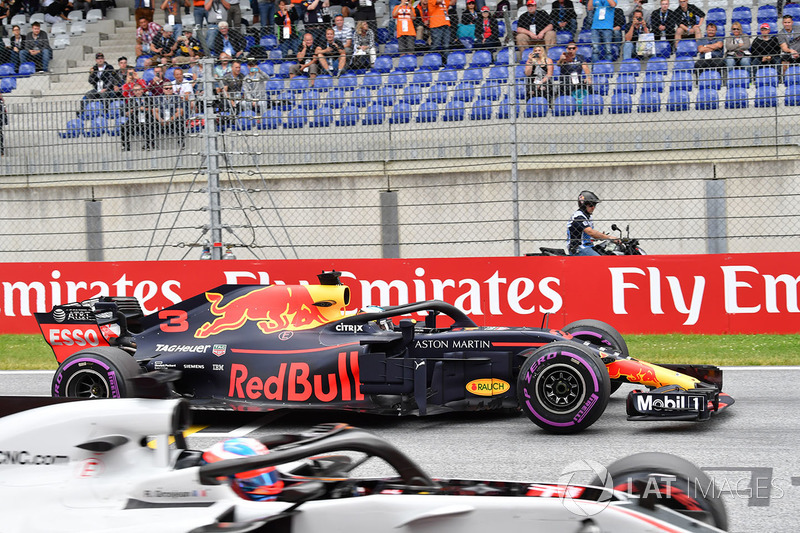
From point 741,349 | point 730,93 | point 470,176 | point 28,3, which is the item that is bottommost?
point 741,349

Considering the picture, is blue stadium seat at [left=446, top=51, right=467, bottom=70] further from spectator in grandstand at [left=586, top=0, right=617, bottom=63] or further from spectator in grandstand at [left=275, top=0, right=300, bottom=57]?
spectator in grandstand at [left=275, top=0, right=300, bottom=57]

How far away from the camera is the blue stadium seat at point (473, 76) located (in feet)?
41.6

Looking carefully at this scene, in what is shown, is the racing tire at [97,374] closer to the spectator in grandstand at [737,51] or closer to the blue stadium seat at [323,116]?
the blue stadium seat at [323,116]

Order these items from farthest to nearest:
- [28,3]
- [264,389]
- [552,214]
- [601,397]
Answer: [28,3] → [552,214] → [264,389] → [601,397]

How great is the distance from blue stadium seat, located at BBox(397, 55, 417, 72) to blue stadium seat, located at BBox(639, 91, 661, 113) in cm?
444

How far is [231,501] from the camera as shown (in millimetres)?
3748

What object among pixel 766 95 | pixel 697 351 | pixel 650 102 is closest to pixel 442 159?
pixel 650 102

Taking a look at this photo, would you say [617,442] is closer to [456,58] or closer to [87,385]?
[87,385]

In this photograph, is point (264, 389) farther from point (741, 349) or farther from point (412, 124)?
point (412, 124)

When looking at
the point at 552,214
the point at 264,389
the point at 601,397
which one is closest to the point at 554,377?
the point at 601,397

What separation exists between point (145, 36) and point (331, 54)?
582cm

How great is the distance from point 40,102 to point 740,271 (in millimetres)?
9611

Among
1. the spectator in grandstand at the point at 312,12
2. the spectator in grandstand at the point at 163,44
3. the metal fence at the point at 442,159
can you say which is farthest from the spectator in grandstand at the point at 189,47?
the metal fence at the point at 442,159

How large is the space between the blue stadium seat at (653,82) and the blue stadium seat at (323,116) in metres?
4.14
